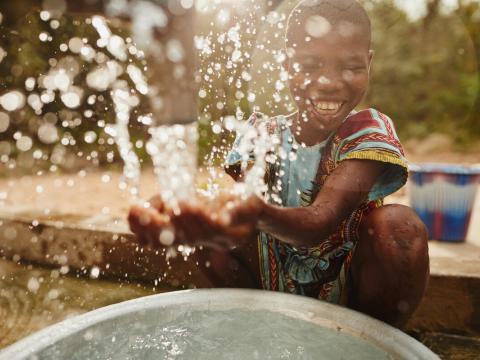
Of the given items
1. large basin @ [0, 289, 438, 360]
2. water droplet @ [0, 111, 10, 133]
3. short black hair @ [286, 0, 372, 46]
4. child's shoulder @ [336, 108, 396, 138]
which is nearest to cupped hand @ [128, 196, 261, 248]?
large basin @ [0, 289, 438, 360]

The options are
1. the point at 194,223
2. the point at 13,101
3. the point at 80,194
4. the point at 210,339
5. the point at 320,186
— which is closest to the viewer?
the point at 194,223

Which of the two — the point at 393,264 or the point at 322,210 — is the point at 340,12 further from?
the point at 393,264

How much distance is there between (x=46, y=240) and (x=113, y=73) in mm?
3256

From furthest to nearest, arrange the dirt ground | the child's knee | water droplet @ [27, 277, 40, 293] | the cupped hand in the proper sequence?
1. the dirt ground
2. water droplet @ [27, 277, 40, 293]
3. the child's knee
4. the cupped hand

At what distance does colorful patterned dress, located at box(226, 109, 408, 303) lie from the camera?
1.71 metres

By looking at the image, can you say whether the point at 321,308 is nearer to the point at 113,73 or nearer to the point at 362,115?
the point at 362,115

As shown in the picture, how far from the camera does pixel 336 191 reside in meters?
1.55

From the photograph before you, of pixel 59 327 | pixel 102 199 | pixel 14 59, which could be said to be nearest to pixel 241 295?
pixel 59 327

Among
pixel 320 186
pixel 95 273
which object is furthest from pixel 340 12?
pixel 95 273

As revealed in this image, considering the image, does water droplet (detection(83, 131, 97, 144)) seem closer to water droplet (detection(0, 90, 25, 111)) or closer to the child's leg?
water droplet (detection(0, 90, 25, 111))

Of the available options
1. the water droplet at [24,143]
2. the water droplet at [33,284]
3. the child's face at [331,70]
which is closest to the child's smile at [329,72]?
the child's face at [331,70]

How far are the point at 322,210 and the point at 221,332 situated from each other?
50 cm

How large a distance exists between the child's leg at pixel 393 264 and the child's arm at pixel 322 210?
13 centimetres

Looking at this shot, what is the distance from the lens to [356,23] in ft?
5.64
